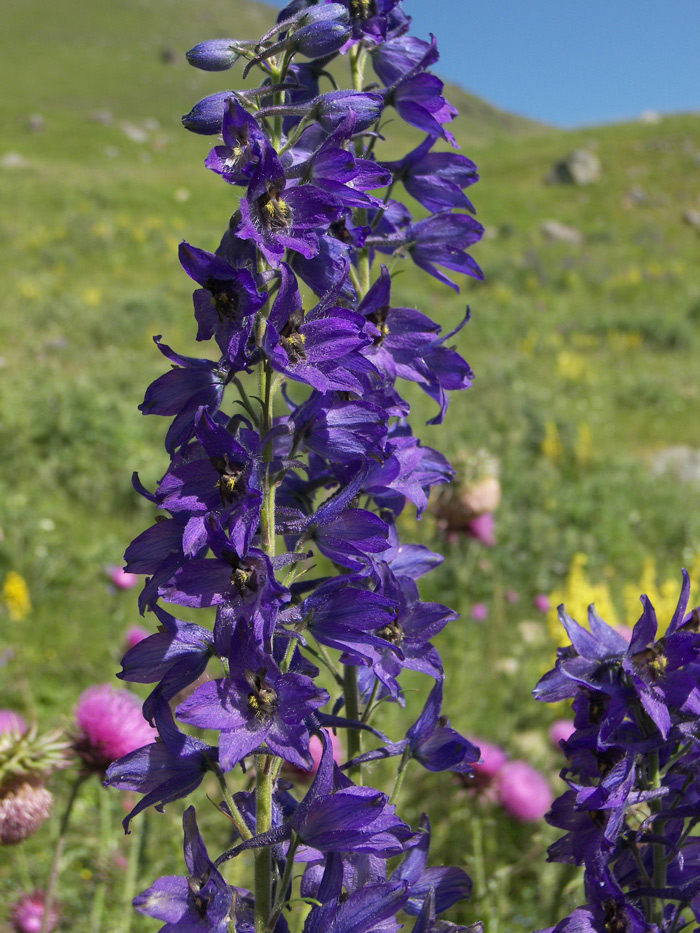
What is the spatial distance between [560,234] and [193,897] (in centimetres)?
2097

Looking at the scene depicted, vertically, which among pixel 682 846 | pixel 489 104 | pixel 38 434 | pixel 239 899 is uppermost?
pixel 682 846

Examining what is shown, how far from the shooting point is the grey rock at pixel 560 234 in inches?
794

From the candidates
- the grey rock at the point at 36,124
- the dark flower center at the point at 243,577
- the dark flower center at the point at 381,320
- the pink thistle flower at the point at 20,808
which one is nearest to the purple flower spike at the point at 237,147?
the dark flower center at the point at 381,320

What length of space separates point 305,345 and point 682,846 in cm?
98

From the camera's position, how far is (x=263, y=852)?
1.15 meters

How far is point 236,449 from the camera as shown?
1.13m

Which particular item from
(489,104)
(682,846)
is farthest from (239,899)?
(489,104)

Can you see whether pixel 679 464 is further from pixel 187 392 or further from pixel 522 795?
pixel 187 392

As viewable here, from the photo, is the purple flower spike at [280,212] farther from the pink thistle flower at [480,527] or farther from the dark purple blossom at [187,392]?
the pink thistle flower at [480,527]

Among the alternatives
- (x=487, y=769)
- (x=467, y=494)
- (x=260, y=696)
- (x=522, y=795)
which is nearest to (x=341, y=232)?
(x=260, y=696)

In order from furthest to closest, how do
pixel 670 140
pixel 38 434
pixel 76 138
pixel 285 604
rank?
pixel 76 138, pixel 670 140, pixel 38 434, pixel 285 604

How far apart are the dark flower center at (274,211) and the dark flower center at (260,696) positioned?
2.16 feet

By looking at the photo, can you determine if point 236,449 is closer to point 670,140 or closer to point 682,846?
point 682,846

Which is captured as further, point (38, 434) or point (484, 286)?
point (484, 286)
